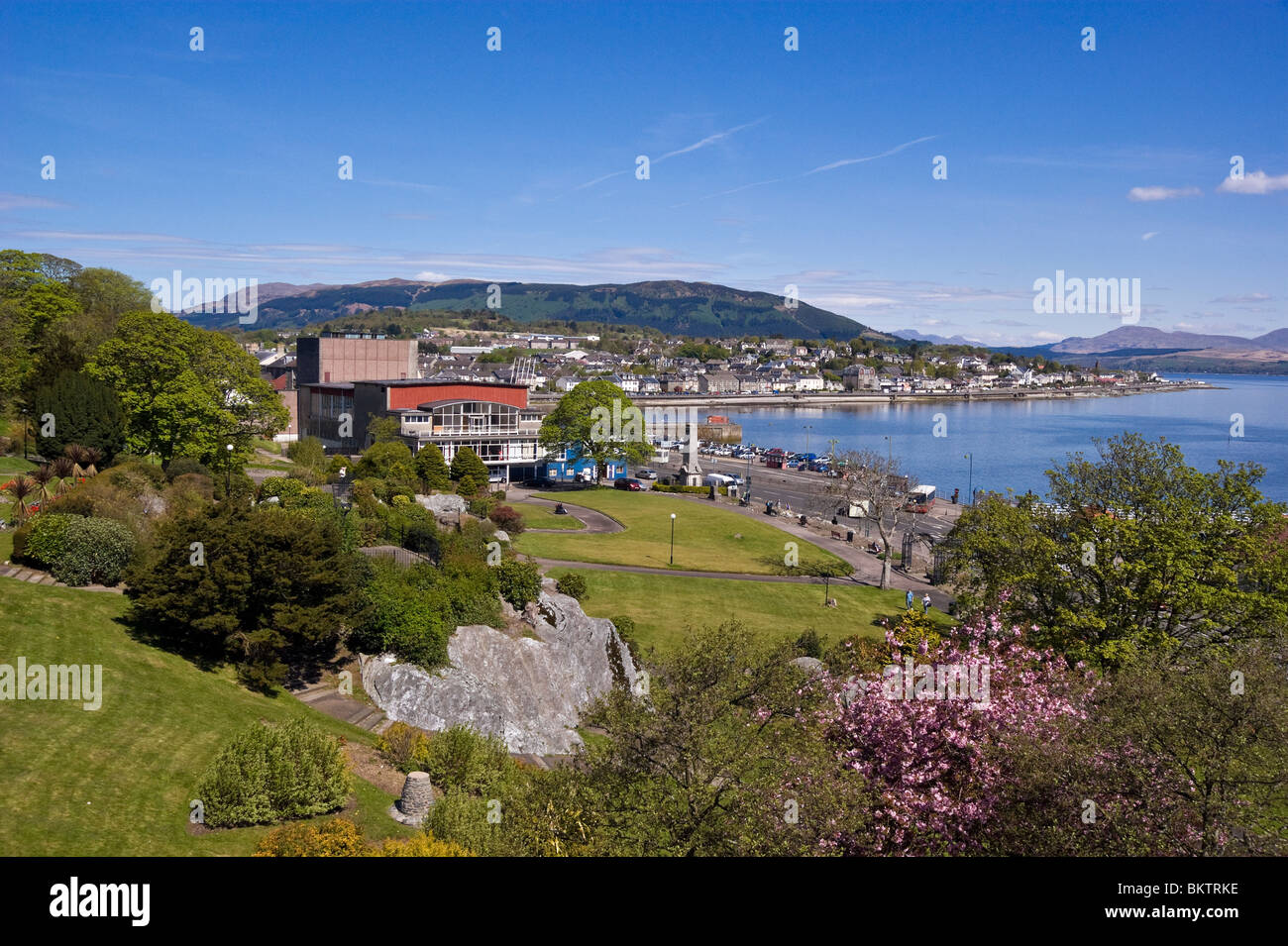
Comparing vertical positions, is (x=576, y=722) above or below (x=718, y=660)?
below

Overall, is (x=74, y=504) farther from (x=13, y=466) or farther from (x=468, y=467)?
(x=468, y=467)

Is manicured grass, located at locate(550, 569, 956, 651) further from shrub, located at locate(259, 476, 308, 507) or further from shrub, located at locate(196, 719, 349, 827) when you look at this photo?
shrub, located at locate(196, 719, 349, 827)

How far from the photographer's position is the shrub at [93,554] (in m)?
23.5

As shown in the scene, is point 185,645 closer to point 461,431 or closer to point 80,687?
point 80,687

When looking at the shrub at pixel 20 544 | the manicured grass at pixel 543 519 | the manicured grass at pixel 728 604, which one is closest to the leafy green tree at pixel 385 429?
the manicured grass at pixel 543 519

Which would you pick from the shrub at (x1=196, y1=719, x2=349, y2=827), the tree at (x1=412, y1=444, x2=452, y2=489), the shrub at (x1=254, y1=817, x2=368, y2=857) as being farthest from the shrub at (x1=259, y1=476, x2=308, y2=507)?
the shrub at (x1=254, y1=817, x2=368, y2=857)

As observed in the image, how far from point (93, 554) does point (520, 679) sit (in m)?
12.9

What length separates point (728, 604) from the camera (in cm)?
4134

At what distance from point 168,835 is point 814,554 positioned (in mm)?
41093

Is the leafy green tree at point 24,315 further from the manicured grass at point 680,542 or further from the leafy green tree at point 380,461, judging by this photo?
the manicured grass at point 680,542

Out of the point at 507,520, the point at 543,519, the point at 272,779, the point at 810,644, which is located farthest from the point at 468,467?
the point at 272,779

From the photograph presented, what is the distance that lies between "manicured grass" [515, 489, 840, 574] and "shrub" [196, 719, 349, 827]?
A: 2798cm
